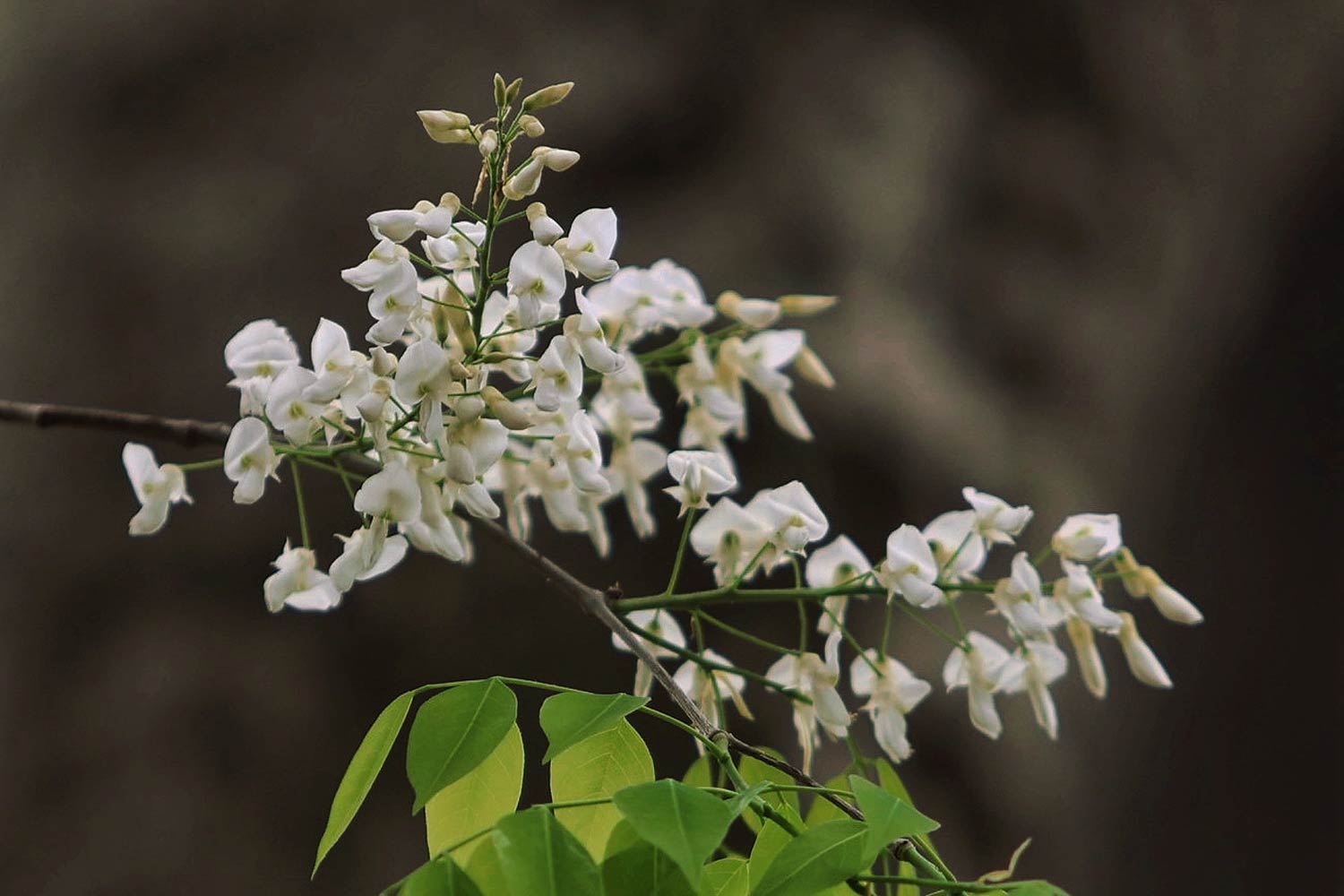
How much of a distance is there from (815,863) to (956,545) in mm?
208

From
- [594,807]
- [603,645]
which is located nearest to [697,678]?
[594,807]

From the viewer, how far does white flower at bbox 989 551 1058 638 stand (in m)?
0.41

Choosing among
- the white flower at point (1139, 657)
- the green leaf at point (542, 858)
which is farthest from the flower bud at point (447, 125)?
the white flower at point (1139, 657)

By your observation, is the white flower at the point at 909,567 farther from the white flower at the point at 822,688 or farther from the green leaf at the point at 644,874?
the green leaf at the point at 644,874

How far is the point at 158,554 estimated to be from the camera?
926mm

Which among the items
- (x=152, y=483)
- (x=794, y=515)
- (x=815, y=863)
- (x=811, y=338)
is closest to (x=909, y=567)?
(x=794, y=515)

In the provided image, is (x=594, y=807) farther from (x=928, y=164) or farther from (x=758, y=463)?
(x=928, y=164)

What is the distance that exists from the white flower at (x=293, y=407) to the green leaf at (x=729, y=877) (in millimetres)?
183

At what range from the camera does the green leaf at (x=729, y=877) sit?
0.29m

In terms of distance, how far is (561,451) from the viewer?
39 centimetres

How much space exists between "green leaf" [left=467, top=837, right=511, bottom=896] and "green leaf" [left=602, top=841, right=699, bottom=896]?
3 centimetres

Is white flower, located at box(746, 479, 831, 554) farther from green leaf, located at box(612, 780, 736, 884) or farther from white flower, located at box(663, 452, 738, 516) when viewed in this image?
green leaf, located at box(612, 780, 736, 884)

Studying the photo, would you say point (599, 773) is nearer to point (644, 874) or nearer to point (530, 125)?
point (644, 874)

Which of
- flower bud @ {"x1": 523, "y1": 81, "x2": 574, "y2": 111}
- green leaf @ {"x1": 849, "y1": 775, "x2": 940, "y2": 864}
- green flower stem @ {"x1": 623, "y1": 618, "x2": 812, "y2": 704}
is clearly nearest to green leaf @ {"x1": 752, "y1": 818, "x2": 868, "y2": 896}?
green leaf @ {"x1": 849, "y1": 775, "x2": 940, "y2": 864}
